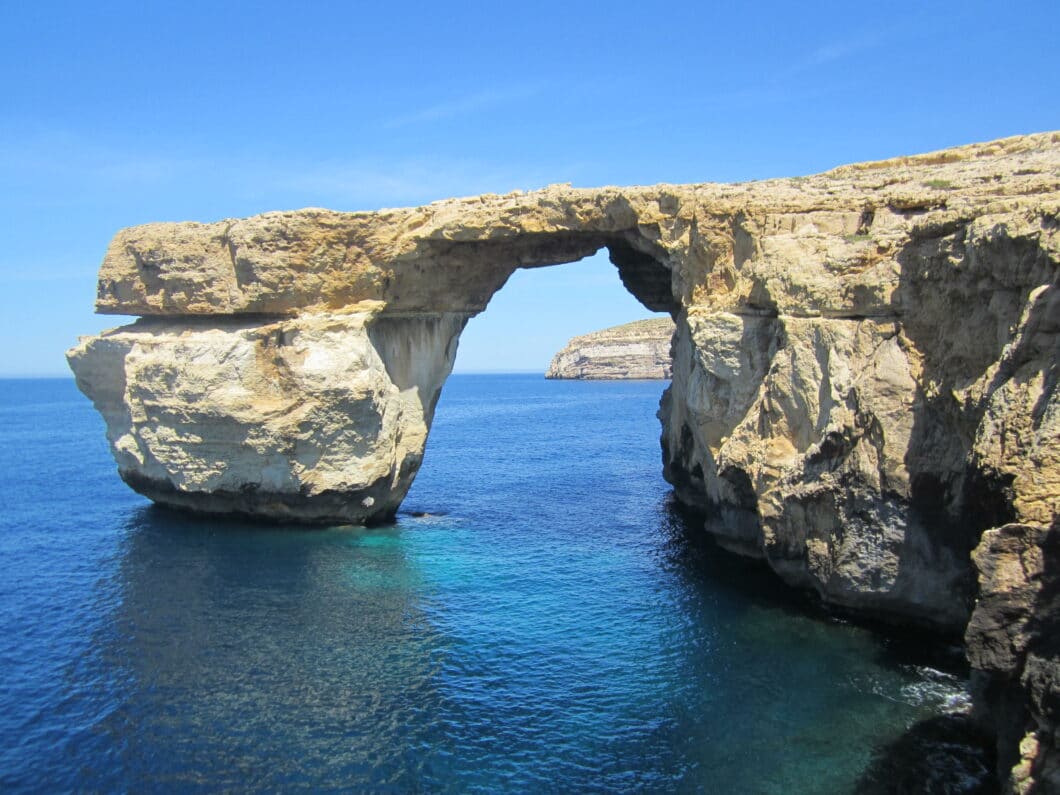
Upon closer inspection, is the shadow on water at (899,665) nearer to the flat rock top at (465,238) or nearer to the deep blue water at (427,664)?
the deep blue water at (427,664)

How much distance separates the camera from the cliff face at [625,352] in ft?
521

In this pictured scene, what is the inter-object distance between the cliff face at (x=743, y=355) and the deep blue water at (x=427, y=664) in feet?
9.06

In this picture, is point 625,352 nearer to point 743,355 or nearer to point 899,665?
point 743,355

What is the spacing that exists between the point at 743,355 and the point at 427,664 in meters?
13.0

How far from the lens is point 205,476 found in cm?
3322

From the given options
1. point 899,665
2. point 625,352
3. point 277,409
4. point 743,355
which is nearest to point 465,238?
point 277,409

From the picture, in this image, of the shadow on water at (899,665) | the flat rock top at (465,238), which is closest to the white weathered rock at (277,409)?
the flat rock top at (465,238)

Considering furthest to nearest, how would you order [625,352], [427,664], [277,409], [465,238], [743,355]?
[625,352], [277,409], [465,238], [743,355], [427,664]

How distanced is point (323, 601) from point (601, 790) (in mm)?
12450

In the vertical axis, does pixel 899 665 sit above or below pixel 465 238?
below

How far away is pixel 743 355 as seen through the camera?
25.3m

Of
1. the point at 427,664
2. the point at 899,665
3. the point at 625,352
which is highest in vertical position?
the point at 625,352

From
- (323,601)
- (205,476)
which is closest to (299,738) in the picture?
(323,601)

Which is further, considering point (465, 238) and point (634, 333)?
point (634, 333)
